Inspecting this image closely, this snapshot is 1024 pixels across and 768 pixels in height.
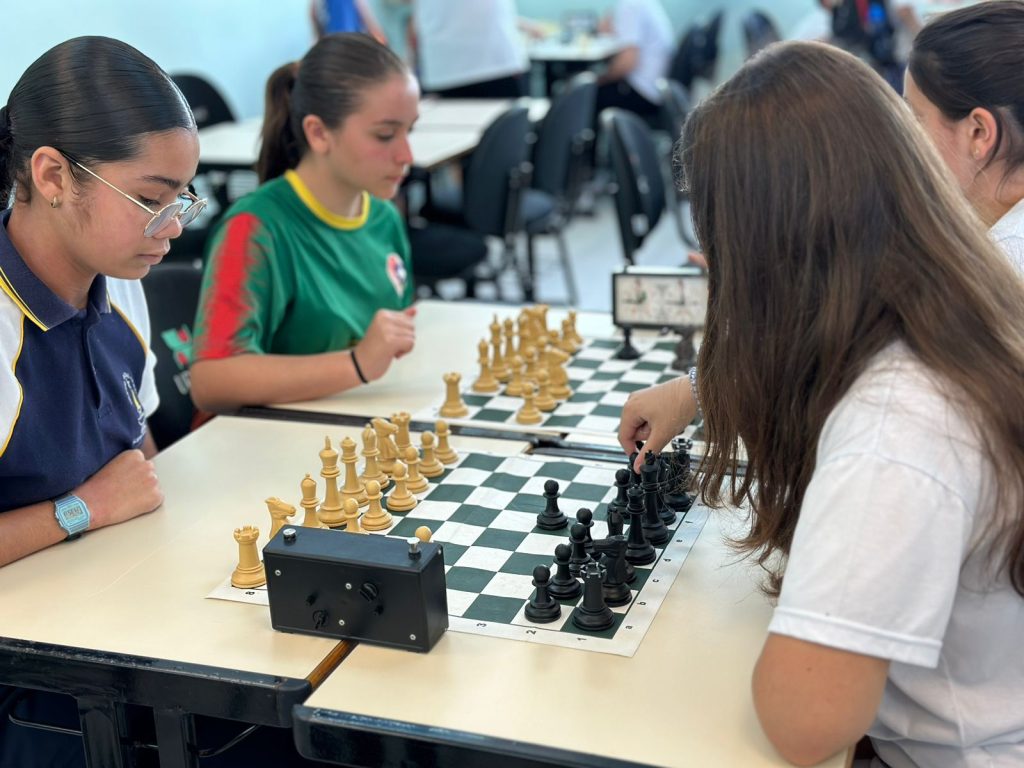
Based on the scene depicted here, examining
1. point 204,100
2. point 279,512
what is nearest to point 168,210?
point 279,512

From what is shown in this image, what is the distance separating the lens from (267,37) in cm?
706

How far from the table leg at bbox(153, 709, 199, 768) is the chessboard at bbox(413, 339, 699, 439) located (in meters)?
0.88

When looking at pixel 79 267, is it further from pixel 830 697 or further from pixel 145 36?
pixel 145 36

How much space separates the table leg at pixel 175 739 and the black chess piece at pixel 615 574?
21.5 inches

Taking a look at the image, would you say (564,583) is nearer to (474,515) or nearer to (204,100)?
(474,515)

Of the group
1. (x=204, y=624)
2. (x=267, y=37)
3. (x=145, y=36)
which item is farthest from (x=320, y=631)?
(x=267, y=37)

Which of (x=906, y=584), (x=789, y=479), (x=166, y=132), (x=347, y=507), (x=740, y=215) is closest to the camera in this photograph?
(x=906, y=584)

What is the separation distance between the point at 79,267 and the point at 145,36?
4589 mm

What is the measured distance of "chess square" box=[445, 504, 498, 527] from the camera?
1.70m

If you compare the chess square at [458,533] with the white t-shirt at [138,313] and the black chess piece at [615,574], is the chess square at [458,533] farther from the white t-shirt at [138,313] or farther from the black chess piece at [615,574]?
the white t-shirt at [138,313]

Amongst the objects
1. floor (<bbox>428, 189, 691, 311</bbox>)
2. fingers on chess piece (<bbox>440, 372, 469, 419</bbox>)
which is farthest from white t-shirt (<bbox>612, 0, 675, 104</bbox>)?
fingers on chess piece (<bbox>440, 372, 469, 419</bbox>)

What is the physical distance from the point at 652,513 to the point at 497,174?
300 cm

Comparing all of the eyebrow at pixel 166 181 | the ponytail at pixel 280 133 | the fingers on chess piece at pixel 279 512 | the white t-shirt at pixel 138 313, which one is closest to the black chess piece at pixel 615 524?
the fingers on chess piece at pixel 279 512

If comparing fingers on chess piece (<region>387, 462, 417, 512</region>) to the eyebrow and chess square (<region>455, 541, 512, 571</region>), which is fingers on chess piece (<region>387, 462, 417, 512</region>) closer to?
chess square (<region>455, 541, 512, 571</region>)
